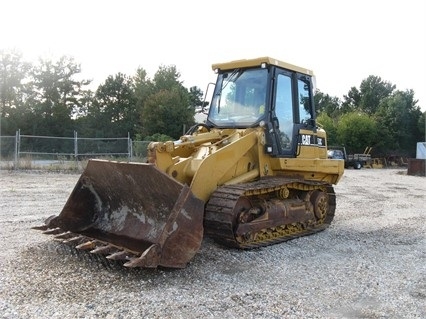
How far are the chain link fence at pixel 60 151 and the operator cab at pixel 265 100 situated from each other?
12.9 meters

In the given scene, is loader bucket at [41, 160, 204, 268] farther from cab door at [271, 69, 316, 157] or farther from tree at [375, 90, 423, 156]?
tree at [375, 90, 423, 156]

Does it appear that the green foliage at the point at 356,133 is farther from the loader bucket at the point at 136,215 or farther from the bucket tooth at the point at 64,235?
the bucket tooth at the point at 64,235

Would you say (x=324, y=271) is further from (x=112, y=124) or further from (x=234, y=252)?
(x=112, y=124)

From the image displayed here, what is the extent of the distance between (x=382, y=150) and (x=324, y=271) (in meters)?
44.3

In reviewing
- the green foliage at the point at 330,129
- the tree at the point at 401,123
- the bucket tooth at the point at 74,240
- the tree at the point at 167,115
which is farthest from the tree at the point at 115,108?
the bucket tooth at the point at 74,240

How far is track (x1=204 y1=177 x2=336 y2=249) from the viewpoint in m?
5.91

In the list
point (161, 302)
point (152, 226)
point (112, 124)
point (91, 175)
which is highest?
point (112, 124)

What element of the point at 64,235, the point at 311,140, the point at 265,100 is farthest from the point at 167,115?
the point at 64,235

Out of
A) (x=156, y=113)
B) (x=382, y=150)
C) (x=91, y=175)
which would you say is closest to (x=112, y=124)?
(x=156, y=113)

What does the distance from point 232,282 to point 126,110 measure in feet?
138

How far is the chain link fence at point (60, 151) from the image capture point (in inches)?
747

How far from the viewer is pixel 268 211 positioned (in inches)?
261

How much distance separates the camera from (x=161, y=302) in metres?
4.29

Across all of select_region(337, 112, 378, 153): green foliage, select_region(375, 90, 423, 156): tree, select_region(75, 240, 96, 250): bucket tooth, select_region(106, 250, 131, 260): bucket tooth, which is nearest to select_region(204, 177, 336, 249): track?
select_region(106, 250, 131, 260): bucket tooth
